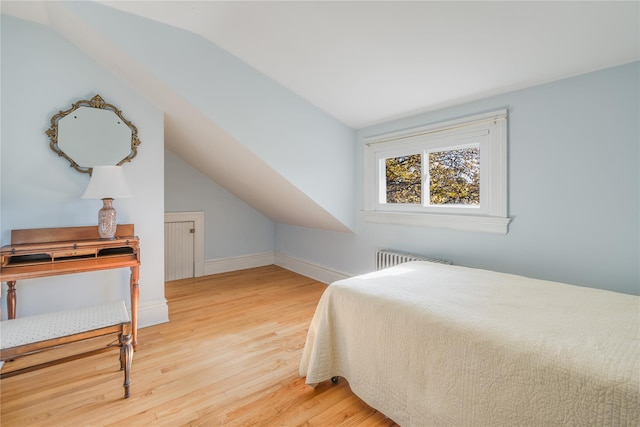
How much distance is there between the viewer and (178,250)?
154 inches

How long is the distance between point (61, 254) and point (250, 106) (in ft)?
5.49

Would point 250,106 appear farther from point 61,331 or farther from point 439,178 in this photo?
point 61,331

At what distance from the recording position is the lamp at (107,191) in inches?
80.3

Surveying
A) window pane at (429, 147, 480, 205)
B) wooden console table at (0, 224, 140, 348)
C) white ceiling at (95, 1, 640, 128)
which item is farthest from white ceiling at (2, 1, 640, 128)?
wooden console table at (0, 224, 140, 348)

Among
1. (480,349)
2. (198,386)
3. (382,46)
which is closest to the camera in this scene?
(480,349)

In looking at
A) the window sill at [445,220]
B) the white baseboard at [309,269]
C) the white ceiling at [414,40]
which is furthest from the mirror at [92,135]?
the white baseboard at [309,269]

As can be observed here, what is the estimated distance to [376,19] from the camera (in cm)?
178

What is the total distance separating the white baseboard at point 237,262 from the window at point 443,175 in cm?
210

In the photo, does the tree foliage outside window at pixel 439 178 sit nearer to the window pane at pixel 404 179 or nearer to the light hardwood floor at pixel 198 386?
the window pane at pixel 404 179

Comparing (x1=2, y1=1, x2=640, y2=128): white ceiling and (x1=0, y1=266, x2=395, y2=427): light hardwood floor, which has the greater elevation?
(x1=2, y1=1, x2=640, y2=128): white ceiling

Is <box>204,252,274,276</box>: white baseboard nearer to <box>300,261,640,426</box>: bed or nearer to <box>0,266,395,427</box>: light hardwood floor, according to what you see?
<box>0,266,395,427</box>: light hardwood floor

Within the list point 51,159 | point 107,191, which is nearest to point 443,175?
point 107,191

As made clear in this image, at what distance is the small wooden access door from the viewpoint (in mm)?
3854

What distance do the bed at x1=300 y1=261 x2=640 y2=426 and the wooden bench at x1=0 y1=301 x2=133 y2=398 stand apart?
1.04 meters
